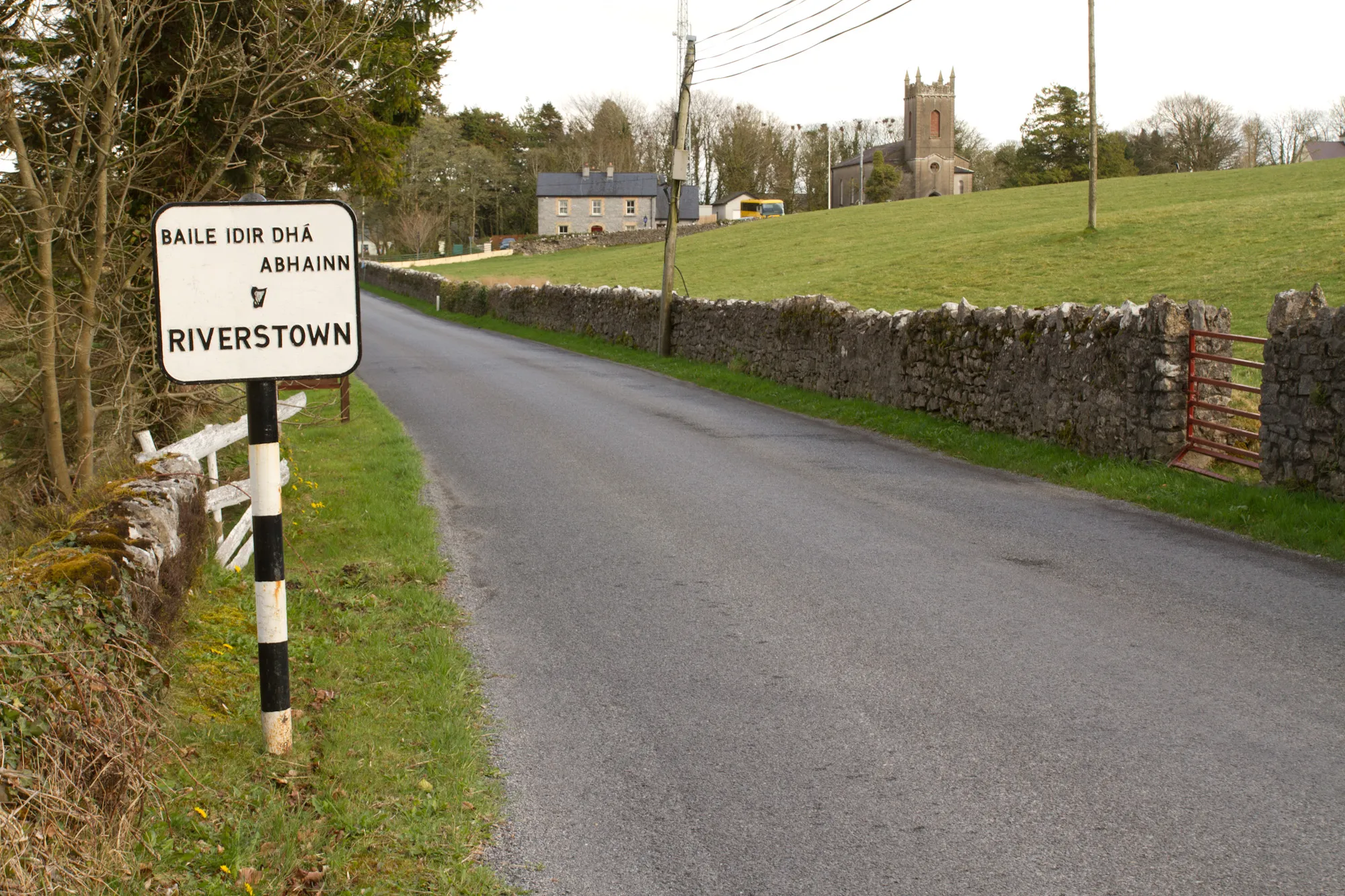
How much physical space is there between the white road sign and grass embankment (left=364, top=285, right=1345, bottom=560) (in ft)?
24.8

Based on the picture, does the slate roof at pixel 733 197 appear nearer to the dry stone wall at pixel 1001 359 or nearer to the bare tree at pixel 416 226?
the bare tree at pixel 416 226

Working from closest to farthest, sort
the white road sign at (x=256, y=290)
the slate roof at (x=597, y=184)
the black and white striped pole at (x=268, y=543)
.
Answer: the white road sign at (x=256, y=290) → the black and white striped pole at (x=268, y=543) → the slate roof at (x=597, y=184)

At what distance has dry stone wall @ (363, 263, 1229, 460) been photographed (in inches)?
476

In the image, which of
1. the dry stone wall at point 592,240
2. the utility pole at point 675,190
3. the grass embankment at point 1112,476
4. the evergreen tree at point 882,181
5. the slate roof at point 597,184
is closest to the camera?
the grass embankment at point 1112,476

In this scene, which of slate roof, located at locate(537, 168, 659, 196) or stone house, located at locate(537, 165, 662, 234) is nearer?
slate roof, located at locate(537, 168, 659, 196)

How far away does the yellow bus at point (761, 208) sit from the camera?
97.7 m

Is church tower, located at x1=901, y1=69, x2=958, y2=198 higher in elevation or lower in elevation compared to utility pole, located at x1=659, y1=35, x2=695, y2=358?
higher

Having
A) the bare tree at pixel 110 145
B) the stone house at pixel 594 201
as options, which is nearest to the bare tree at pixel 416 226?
the stone house at pixel 594 201

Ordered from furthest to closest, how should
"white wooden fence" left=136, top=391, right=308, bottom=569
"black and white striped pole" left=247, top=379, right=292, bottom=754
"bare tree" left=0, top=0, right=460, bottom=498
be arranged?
"bare tree" left=0, top=0, right=460, bottom=498 < "white wooden fence" left=136, top=391, right=308, bottom=569 < "black and white striped pole" left=247, top=379, right=292, bottom=754

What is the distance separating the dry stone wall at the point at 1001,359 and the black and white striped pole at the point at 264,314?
32.0ft

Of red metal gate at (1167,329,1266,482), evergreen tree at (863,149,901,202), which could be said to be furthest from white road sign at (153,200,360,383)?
evergreen tree at (863,149,901,202)

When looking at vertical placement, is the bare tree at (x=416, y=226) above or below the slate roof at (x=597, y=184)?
below

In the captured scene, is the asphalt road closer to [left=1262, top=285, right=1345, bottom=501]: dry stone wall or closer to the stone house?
[left=1262, top=285, right=1345, bottom=501]: dry stone wall

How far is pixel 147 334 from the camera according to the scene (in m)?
10.3
